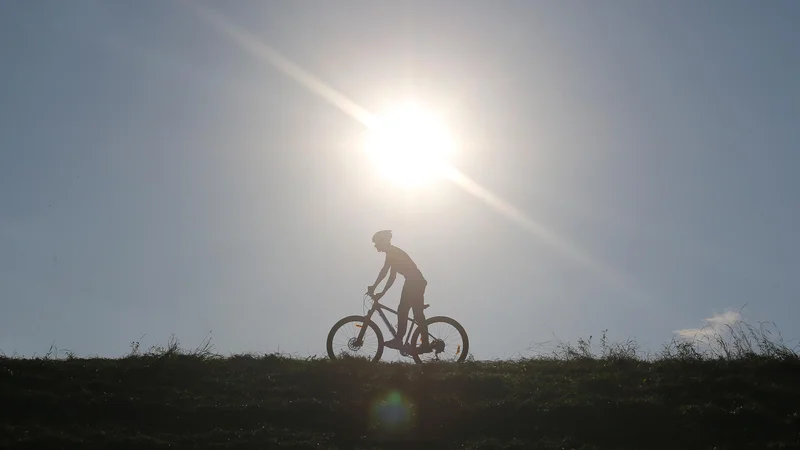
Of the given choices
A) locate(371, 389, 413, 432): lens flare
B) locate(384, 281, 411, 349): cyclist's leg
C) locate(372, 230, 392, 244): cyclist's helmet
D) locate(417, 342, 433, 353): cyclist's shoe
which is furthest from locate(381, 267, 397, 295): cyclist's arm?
locate(371, 389, 413, 432): lens flare

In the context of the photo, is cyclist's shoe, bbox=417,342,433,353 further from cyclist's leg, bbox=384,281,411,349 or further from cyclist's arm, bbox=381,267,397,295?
cyclist's arm, bbox=381,267,397,295

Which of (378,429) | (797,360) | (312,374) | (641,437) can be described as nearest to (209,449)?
(378,429)

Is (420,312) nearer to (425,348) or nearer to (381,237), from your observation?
(425,348)

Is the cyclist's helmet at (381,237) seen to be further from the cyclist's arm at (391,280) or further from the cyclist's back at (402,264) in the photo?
A: the cyclist's arm at (391,280)

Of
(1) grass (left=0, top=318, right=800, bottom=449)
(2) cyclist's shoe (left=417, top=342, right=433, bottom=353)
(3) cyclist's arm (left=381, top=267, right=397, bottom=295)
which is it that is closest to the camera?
(1) grass (left=0, top=318, right=800, bottom=449)

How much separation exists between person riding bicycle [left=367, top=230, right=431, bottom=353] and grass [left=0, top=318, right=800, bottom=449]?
0.98 metres

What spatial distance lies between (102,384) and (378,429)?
5.07 m

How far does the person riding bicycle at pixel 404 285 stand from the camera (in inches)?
585

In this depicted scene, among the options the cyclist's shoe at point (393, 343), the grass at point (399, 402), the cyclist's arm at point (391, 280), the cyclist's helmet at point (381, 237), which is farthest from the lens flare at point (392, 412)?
the cyclist's helmet at point (381, 237)

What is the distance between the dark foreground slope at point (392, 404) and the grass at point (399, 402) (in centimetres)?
3

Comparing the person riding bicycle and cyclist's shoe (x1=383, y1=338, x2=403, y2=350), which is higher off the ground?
the person riding bicycle

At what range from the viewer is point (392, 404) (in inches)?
479

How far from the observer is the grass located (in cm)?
1084

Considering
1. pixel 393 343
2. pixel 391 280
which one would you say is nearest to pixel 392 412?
pixel 393 343
